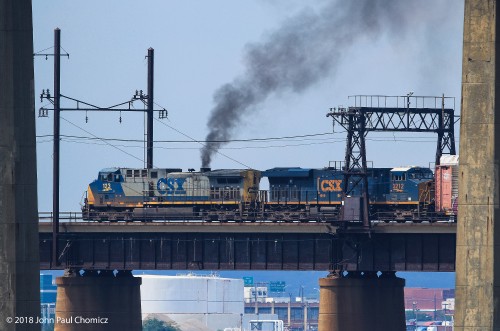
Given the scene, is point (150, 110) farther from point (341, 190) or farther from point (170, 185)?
point (341, 190)

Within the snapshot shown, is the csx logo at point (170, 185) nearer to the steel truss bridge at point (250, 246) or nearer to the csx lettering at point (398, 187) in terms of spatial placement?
the steel truss bridge at point (250, 246)

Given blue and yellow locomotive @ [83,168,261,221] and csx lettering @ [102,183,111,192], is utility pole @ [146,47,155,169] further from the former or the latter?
csx lettering @ [102,183,111,192]

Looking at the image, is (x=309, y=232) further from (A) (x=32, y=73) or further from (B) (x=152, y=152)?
(A) (x=32, y=73)

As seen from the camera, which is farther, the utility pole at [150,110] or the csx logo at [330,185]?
the utility pole at [150,110]

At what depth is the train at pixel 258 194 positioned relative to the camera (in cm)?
9281

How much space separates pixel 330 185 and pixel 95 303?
18501 mm

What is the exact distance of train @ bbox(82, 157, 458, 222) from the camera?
92812mm

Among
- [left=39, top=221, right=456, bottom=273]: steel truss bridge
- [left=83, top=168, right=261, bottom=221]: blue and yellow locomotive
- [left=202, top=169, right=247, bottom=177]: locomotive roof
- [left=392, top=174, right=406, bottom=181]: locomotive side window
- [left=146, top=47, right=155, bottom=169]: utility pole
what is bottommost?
[left=39, top=221, right=456, bottom=273]: steel truss bridge

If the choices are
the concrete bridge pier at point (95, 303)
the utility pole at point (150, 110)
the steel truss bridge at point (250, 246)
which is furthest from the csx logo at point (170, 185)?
the steel truss bridge at point (250, 246)

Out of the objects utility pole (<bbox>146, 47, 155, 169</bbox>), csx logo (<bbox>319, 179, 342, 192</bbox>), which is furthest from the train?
utility pole (<bbox>146, 47, 155, 169</bbox>)

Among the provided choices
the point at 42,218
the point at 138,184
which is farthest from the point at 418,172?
the point at 42,218

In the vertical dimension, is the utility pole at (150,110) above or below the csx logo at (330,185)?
above

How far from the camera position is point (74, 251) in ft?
299

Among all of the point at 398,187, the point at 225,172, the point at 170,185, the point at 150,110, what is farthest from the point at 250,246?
the point at 150,110
